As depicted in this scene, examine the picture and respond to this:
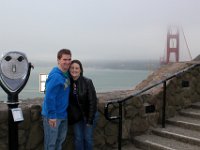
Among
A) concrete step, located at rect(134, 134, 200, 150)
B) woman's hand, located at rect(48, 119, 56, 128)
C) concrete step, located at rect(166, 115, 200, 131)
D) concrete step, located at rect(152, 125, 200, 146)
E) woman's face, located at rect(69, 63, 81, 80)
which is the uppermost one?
woman's face, located at rect(69, 63, 81, 80)

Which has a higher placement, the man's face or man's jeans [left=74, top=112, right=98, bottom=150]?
the man's face

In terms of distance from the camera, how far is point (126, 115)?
4.58 meters

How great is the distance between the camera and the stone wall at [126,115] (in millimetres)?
3559

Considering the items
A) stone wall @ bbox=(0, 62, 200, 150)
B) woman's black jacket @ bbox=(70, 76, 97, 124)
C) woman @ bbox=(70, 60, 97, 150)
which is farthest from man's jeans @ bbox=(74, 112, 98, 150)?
stone wall @ bbox=(0, 62, 200, 150)

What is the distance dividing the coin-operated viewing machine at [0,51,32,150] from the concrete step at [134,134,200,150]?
2.13 metres

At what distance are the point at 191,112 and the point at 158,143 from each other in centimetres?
117

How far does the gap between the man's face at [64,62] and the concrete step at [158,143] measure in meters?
1.85

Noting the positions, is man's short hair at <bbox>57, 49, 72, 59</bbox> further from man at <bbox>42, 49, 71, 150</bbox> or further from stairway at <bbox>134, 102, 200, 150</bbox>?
stairway at <bbox>134, 102, 200, 150</bbox>

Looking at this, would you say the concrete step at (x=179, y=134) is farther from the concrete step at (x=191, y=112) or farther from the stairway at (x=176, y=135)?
the concrete step at (x=191, y=112)

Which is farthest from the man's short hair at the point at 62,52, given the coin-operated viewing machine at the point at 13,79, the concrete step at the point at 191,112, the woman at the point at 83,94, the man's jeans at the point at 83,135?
the concrete step at the point at 191,112

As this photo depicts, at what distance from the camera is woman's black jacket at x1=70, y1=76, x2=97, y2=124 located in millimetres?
3424

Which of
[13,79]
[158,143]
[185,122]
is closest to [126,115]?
[158,143]

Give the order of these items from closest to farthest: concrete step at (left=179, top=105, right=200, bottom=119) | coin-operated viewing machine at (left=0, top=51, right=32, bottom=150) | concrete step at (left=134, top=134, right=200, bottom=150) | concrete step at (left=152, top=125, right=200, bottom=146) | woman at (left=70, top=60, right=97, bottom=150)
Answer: coin-operated viewing machine at (left=0, top=51, right=32, bottom=150) → woman at (left=70, top=60, right=97, bottom=150) → concrete step at (left=134, top=134, right=200, bottom=150) → concrete step at (left=152, top=125, right=200, bottom=146) → concrete step at (left=179, top=105, right=200, bottom=119)

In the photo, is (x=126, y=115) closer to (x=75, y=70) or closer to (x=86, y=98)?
(x=86, y=98)
